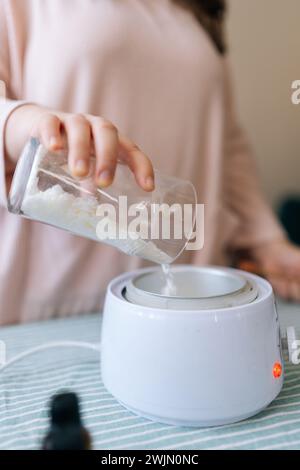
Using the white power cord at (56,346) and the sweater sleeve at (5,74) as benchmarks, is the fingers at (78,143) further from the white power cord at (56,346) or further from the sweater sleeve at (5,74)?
the white power cord at (56,346)

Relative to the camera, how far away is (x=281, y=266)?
0.75 meters

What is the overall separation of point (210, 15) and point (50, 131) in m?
0.50

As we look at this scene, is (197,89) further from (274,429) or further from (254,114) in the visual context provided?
(254,114)

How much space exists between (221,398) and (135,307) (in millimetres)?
97

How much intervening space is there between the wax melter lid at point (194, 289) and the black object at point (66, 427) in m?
0.10

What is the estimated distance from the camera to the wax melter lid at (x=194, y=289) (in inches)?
14.9

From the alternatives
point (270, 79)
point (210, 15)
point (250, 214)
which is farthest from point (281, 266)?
point (270, 79)

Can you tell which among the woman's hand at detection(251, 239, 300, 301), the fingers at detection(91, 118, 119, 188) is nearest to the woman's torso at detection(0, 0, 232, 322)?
the woman's hand at detection(251, 239, 300, 301)

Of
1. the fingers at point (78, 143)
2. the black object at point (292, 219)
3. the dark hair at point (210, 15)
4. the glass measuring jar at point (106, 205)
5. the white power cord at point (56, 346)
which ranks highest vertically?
the dark hair at point (210, 15)

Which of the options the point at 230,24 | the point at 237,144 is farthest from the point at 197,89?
the point at 230,24

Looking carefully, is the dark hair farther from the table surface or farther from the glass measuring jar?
the table surface

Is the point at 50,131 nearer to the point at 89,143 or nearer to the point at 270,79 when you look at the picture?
the point at 89,143

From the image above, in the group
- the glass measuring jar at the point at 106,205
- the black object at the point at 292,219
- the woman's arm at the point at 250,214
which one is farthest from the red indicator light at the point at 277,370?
the black object at the point at 292,219

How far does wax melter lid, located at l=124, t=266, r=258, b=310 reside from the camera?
0.38 meters
